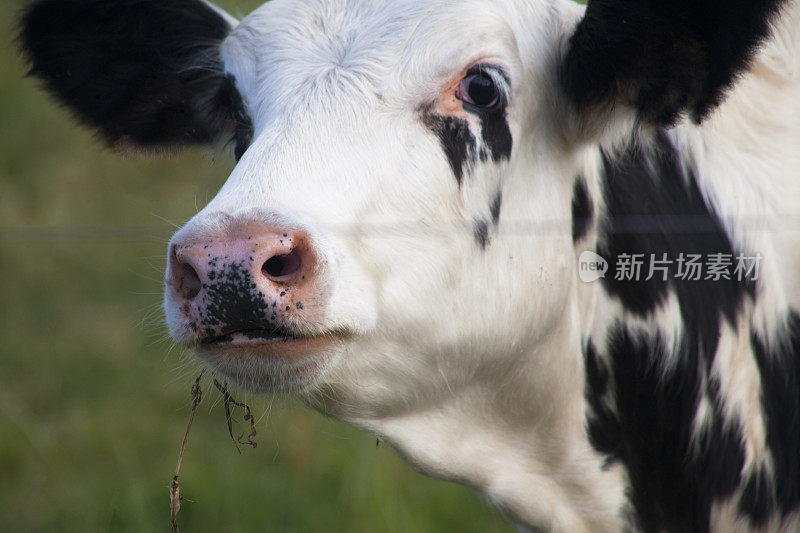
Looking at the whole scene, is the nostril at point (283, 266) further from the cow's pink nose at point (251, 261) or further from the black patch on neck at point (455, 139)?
the black patch on neck at point (455, 139)

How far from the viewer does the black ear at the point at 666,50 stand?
211 centimetres

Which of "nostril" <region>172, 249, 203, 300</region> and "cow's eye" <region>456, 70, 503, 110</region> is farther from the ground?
"cow's eye" <region>456, 70, 503, 110</region>

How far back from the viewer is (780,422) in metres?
2.55

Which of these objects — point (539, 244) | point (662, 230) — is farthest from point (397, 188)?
point (662, 230)

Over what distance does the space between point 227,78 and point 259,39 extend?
0.56 feet

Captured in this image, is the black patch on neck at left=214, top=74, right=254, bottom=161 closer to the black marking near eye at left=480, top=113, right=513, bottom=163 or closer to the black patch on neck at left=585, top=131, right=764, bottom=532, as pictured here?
the black marking near eye at left=480, top=113, right=513, bottom=163

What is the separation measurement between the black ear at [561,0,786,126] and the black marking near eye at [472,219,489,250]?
398 millimetres

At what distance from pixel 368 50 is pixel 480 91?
0.28 meters

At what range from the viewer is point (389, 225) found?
2125 mm

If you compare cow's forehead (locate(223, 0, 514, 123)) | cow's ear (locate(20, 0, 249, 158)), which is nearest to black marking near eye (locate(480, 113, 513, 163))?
cow's forehead (locate(223, 0, 514, 123))

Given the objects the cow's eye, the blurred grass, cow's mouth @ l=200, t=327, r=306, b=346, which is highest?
the cow's eye

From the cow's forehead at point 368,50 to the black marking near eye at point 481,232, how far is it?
328 mm

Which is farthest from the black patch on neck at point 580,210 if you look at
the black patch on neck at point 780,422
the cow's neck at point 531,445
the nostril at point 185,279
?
the nostril at point 185,279

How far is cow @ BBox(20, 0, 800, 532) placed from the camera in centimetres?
206
